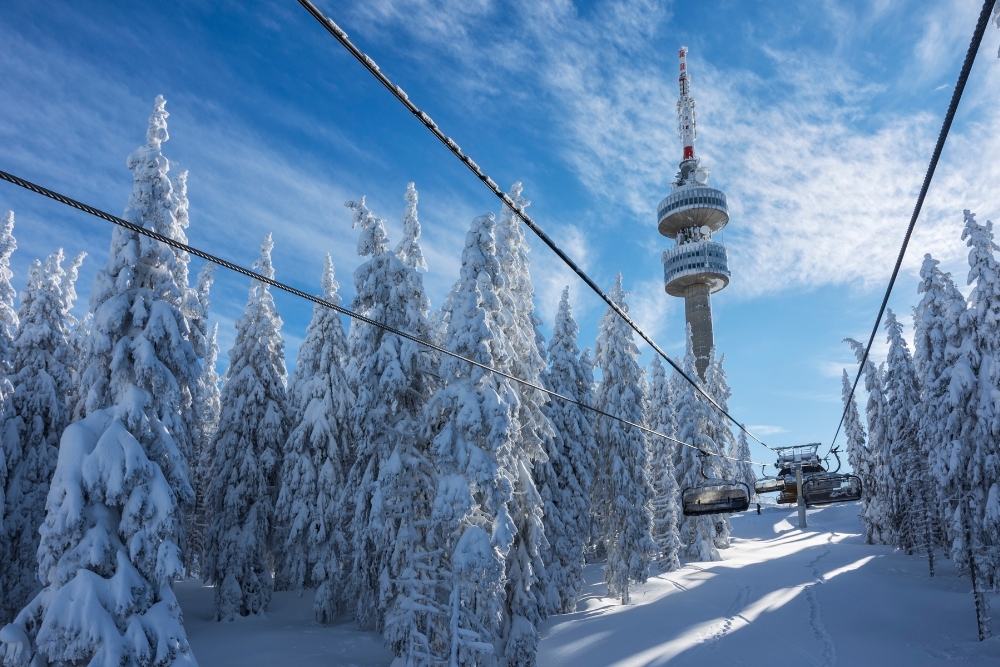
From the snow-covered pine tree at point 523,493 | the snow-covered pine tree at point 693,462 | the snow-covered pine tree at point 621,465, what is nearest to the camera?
the snow-covered pine tree at point 523,493

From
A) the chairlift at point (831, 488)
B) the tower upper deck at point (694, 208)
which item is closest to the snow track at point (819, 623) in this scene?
the chairlift at point (831, 488)

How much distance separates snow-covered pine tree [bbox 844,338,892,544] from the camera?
142 feet

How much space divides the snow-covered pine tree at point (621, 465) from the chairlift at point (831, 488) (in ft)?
27.7

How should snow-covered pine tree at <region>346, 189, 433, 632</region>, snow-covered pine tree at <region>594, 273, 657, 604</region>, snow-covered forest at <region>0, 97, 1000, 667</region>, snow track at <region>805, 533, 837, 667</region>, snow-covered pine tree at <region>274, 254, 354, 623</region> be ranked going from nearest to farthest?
snow-covered forest at <region>0, 97, 1000, 667</region> < snow-covered pine tree at <region>346, 189, 433, 632</region> < snow track at <region>805, 533, 837, 667</region> < snow-covered pine tree at <region>274, 254, 354, 623</region> < snow-covered pine tree at <region>594, 273, 657, 604</region>

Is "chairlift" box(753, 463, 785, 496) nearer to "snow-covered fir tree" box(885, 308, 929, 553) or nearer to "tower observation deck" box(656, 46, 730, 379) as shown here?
"snow-covered fir tree" box(885, 308, 929, 553)

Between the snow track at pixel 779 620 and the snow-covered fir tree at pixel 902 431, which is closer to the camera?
the snow track at pixel 779 620

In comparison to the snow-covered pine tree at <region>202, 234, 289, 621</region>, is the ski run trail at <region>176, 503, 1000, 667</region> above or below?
below

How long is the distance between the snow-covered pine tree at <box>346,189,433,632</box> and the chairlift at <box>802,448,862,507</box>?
659 inches

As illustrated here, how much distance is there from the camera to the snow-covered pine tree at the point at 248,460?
88.4 feet

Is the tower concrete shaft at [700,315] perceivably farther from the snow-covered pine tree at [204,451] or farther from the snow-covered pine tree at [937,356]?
the snow-covered pine tree at [204,451]


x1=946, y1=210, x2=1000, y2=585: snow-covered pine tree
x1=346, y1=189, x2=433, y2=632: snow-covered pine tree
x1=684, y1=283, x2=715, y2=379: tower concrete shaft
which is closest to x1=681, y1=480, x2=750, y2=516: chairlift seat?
x1=346, y1=189, x2=433, y2=632: snow-covered pine tree

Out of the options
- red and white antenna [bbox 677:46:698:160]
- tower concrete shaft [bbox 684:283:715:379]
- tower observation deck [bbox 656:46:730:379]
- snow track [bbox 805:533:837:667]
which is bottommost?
snow track [bbox 805:533:837:667]

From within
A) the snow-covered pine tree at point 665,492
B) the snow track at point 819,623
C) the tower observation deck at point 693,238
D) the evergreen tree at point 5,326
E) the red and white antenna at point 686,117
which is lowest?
the snow track at point 819,623

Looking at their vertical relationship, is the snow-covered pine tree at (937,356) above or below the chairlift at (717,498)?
above
